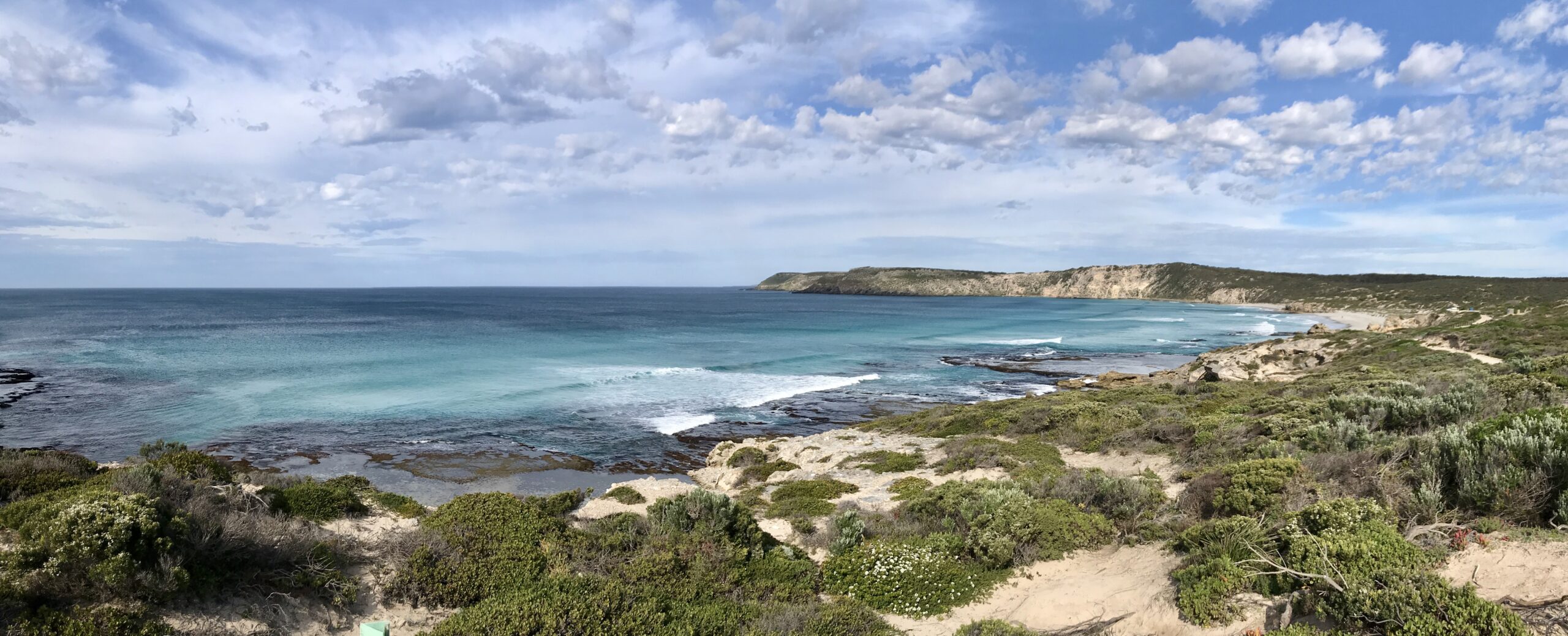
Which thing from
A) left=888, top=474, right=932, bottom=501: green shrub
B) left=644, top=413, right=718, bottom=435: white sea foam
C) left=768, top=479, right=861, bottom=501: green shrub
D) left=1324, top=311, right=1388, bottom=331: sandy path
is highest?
left=888, top=474, right=932, bottom=501: green shrub

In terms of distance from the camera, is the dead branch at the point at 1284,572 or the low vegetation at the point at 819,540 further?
the low vegetation at the point at 819,540

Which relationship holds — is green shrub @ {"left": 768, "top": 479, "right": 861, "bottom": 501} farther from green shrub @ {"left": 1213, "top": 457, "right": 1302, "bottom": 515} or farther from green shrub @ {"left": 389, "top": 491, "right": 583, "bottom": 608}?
green shrub @ {"left": 1213, "top": 457, "right": 1302, "bottom": 515}

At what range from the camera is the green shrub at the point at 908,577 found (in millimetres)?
8383

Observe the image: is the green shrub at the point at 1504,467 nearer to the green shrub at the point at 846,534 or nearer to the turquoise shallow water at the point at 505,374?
the green shrub at the point at 846,534

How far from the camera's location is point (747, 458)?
22.0 meters

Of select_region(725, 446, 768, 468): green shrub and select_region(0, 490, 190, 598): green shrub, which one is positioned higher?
select_region(0, 490, 190, 598): green shrub

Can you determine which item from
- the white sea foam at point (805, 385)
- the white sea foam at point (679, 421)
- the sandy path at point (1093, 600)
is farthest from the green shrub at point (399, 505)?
the white sea foam at point (805, 385)

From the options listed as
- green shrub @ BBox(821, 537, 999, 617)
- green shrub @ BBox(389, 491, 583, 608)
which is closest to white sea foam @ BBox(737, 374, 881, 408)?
green shrub @ BBox(389, 491, 583, 608)

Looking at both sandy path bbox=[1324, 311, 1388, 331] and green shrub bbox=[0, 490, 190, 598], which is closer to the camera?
green shrub bbox=[0, 490, 190, 598]

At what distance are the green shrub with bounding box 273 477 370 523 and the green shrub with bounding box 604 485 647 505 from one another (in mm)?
4277

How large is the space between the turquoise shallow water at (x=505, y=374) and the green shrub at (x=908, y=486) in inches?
415

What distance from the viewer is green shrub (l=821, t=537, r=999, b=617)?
8.38 meters

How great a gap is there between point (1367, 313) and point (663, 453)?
127 m

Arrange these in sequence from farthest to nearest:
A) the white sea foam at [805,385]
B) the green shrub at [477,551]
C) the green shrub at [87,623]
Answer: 1. the white sea foam at [805,385]
2. the green shrub at [477,551]
3. the green shrub at [87,623]
